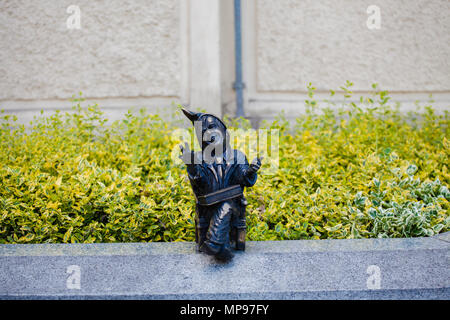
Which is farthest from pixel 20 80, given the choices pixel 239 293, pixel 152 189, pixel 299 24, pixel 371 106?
pixel 371 106

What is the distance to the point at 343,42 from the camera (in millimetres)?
4648

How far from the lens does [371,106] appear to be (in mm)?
4523

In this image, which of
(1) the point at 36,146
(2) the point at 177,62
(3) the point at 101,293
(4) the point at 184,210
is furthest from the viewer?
(2) the point at 177,62

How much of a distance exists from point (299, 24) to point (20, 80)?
140 inches

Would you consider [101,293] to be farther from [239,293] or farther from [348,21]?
[348,21]

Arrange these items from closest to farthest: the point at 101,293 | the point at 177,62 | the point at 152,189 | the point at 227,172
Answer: the point at 101,293 < the point at 227,172 < the point at 152,189 < the point at 177,62

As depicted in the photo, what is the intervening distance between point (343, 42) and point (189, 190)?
301 centimetres

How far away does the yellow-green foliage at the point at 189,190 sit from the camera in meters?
2.59

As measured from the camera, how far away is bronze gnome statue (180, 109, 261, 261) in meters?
2.06

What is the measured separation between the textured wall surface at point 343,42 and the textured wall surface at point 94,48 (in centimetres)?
119
